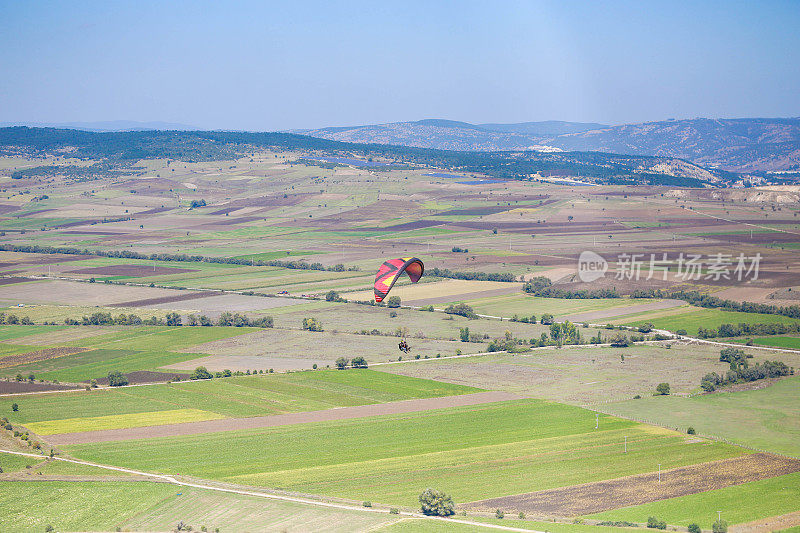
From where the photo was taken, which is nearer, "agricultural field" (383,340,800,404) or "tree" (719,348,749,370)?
"agricultural field" (383,340,800,404)

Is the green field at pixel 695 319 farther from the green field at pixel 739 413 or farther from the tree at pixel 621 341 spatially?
the green field at pixel 739 413

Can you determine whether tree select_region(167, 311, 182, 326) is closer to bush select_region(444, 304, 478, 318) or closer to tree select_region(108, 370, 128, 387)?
tree select_region(108, 370, 128, 387)

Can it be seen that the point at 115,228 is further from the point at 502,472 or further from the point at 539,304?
the point at 502,472

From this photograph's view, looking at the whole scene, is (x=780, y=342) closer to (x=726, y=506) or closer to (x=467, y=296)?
(x=467, y=296)

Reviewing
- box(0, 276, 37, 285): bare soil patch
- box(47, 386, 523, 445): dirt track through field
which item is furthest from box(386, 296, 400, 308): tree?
box(0, 276, 37, 285): bare soil patch

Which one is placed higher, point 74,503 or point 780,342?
point 780,342

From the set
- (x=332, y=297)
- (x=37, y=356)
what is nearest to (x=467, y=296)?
(x=332, y=297)

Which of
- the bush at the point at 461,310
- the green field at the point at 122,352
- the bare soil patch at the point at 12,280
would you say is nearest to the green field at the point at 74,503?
the green field at the point at 122,352
